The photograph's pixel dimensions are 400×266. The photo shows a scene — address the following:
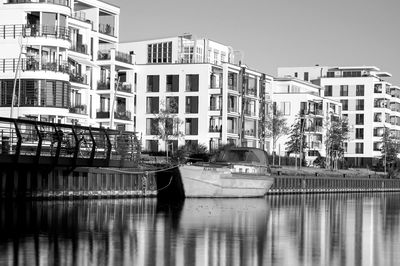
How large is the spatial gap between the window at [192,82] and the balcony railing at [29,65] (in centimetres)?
4359

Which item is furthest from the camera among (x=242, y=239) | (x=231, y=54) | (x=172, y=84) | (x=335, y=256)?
(x=231, y=54)

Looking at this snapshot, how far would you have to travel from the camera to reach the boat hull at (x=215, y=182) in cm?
6612

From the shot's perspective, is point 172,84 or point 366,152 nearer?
point 172,84

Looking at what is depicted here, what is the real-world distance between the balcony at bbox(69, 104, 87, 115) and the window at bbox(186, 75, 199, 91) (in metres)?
33.0

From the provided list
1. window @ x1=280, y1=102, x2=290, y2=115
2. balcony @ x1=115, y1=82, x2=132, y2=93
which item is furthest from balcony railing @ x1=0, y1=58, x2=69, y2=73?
window @ x1=280, y1=102, x2=290, y2=115

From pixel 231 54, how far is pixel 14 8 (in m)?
75.1

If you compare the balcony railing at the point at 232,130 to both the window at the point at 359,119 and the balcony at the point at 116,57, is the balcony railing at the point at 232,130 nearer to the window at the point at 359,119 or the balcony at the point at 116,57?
the balcony at the point at 116,57

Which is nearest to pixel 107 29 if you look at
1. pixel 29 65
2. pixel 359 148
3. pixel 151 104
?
pixel 151 104

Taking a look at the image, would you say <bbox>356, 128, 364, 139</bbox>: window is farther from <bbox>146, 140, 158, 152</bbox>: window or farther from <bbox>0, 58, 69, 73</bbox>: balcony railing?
<bbox>0, 58, 69, 73</bbox>: balcony railing

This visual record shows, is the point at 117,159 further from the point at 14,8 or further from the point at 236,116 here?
the point at 236,116

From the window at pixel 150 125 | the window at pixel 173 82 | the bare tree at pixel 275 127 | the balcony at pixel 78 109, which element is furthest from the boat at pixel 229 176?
the bare tree at pixel 275 127

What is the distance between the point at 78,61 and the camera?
88188 mm

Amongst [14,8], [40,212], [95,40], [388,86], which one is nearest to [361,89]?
[388,86]

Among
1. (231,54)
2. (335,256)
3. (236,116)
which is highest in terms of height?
(231,54)
